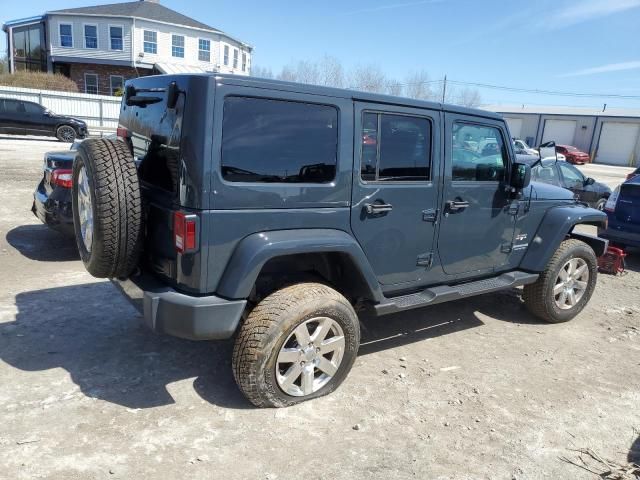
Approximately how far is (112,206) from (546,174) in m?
8.74

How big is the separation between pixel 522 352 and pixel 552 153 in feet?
20.4

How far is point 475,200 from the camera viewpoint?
→ 4.11m

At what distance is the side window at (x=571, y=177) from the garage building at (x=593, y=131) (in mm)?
32902

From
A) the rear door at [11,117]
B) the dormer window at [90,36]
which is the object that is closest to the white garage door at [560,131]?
the dormer window at [90,36]

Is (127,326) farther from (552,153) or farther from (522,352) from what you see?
(552,153)

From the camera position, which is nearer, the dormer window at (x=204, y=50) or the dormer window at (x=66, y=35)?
the dormer window at (x=66, y=35)

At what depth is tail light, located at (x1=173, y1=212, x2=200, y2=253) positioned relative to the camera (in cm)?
278

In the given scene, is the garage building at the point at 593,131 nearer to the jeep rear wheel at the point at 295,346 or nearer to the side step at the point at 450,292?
the side step at the point at 450,292

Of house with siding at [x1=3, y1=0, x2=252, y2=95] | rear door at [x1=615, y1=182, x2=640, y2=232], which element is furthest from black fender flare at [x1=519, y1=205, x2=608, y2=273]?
house with siding at [x1=3, y1=0, x2=252, y2=95]

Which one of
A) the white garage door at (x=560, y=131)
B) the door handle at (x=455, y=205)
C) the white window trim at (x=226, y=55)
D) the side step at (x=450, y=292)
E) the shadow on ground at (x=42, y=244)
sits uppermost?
the white window trim at (x=226, y=55)

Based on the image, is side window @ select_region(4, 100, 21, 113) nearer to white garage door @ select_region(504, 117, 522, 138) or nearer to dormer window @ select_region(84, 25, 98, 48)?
dormer window @ select_region(84, 25, 98, 48)

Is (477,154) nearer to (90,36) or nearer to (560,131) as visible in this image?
(90,36)

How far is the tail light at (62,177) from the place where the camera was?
18.6 ft

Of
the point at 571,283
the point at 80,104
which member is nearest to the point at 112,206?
the point at 571,283
